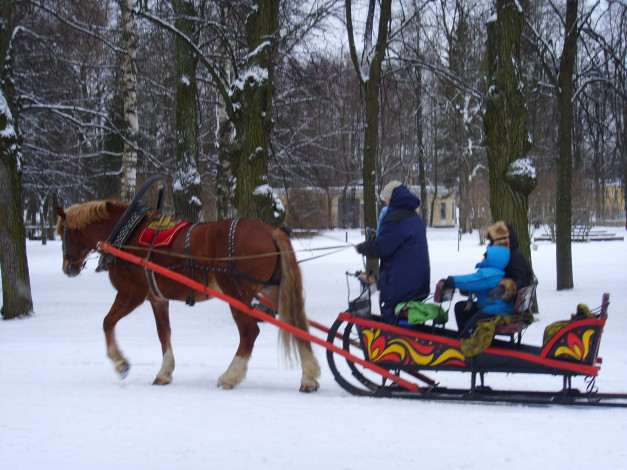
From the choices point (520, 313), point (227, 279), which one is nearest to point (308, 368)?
point (227, 279)

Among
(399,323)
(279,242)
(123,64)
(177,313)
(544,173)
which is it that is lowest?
(177,313)

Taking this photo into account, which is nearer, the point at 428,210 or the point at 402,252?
the point at 402,252

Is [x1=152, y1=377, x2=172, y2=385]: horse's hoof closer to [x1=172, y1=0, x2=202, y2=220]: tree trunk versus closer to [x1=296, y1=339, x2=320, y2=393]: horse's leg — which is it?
[x1=296, y1=339, x2=320, y2=393]: horse's leg

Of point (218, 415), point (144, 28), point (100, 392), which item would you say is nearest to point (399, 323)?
point (218, 415)

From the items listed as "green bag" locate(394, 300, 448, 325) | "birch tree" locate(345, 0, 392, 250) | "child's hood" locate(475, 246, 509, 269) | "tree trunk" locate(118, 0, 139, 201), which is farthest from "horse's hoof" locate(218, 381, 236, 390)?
"tree trunk" locate(118, 0, 139, 201)

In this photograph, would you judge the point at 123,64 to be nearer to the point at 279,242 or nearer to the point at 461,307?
the point at 279,242

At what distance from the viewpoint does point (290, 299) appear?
226 inches

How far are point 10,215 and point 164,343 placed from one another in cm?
574

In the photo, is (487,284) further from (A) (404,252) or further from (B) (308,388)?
(B) (308,388)

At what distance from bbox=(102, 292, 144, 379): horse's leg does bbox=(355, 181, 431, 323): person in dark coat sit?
2.42 m

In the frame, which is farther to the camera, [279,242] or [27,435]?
[279,242]

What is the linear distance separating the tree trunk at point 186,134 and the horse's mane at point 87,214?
17.5 ft

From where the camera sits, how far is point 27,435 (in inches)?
172

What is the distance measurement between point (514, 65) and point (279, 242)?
5.58 m
